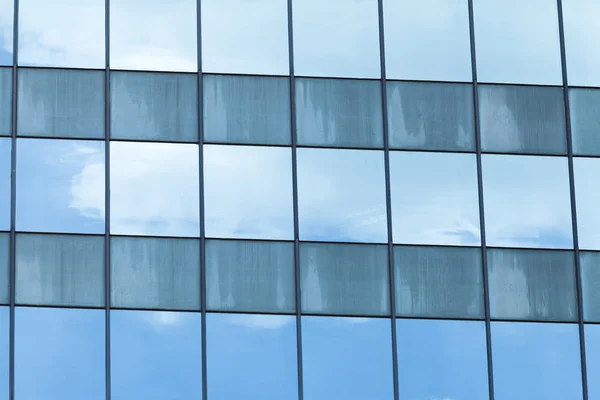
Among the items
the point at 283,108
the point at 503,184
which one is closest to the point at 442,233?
the point at 503,184

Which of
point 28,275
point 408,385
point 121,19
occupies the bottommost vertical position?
point 408,385

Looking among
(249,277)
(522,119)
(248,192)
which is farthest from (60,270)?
(522,119)

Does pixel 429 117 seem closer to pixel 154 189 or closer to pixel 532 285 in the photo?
pixel 532 285

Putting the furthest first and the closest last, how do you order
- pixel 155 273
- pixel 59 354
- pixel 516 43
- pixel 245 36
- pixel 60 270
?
pixel 516 43 < pixel 245 36 < pixel 155 273 < pixel 60 270 < pixel 59 354

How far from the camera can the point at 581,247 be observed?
94.5ft

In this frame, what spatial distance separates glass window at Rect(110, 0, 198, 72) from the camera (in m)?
28.5

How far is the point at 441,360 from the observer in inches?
1096

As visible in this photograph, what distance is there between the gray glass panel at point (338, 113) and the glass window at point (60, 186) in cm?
377

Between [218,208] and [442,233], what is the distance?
161 inches

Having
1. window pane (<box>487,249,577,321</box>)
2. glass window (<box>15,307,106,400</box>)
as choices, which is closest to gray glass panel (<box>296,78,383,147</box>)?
window pane (<box>487,249,577,321</box>)

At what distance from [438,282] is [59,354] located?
6835 mm

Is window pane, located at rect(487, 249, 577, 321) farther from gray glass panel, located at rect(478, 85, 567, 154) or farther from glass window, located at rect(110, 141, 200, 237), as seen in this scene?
glass window, located at rect(110, 141, 200, 237)

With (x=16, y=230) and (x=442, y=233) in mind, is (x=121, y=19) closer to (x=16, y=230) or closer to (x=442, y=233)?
(x=16, y=230)

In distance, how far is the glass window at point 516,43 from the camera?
29.5 meters
